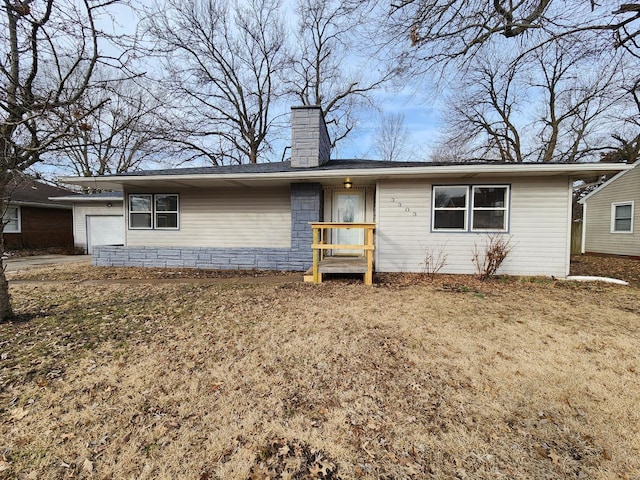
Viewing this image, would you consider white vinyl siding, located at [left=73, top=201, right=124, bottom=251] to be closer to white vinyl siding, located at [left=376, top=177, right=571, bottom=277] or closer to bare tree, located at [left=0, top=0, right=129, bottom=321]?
bare tree, located at [left=0, top=0, right=129, bottom=321]

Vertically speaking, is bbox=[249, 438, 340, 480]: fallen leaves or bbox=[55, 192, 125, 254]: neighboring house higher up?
bbox=[55, 192, 125, 254]: neighboring house

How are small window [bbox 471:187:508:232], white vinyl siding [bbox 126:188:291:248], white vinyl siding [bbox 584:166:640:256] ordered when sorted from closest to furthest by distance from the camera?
small window [bbox 471:187:508:232] < white vinyl siding [bbox 126:188:291:248] < white vinyl siding [bbox 584:166:640:256]

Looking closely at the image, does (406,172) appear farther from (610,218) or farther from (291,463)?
(610,218)

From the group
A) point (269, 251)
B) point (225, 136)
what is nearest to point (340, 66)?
point (225, 136)

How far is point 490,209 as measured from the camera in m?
7.22

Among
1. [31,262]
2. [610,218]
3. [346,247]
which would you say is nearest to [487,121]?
[610,218]

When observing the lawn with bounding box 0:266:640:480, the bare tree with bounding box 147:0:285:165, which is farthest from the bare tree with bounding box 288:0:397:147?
the lawn with bounding box 0:266:640:480

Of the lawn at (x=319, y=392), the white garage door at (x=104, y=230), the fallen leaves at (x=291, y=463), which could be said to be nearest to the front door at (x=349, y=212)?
the lawn at (x=319, y=392)

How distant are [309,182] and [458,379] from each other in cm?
638

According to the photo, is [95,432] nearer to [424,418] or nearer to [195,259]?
[424,418]

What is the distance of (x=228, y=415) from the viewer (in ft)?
7.20

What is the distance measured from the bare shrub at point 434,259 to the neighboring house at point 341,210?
2.0 inches

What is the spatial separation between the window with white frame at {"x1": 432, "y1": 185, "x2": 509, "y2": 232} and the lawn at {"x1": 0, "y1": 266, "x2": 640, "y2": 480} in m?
2.95

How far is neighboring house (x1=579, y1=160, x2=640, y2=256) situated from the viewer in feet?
37.0
